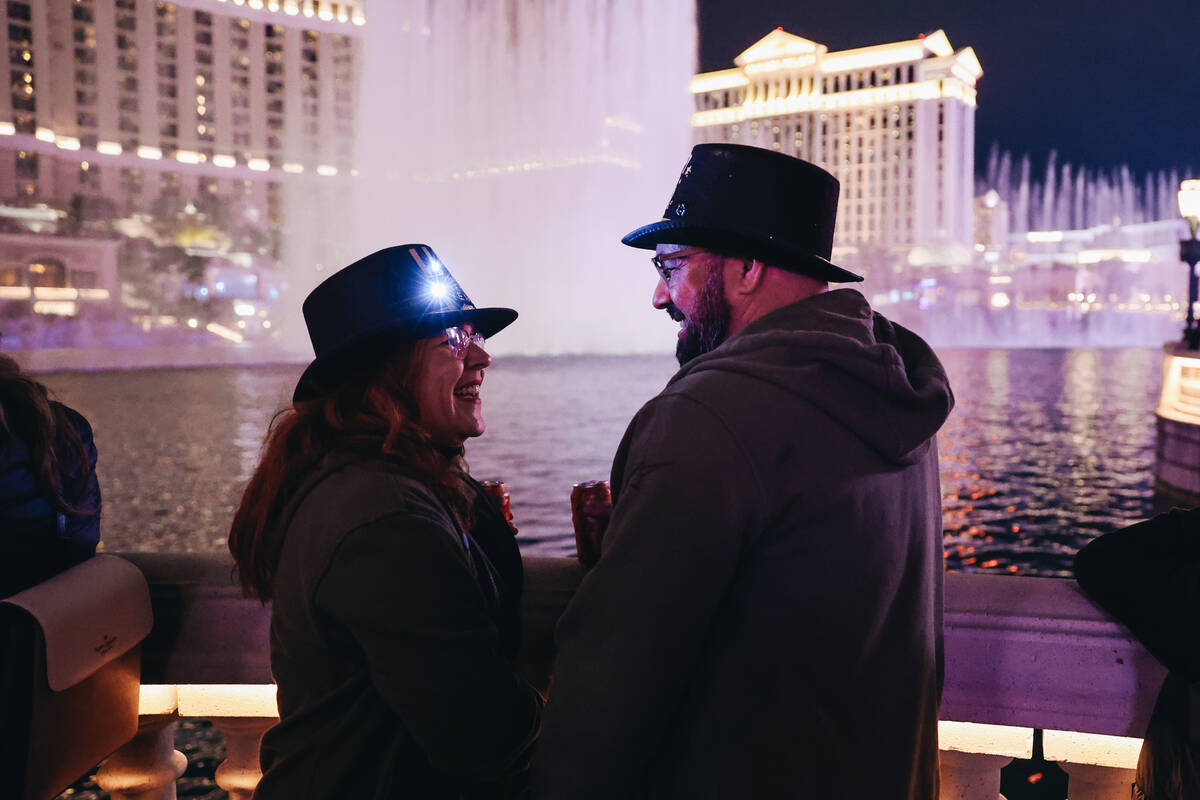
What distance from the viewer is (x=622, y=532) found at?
1377mm

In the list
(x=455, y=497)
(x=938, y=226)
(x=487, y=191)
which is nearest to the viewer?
(x=455, y=497)

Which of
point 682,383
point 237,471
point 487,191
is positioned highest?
point 487,191

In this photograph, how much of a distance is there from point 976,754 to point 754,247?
1490mm

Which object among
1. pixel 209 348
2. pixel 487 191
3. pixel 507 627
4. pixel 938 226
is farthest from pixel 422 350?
pixel 938 226

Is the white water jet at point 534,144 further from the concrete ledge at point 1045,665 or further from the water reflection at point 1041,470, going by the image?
the concrete ledge at point 1045,665

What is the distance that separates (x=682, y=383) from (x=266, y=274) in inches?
3093

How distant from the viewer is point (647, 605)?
1.37 metres

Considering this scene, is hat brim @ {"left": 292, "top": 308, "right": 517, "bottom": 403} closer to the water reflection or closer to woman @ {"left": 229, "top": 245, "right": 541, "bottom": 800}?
woman @ {"left": 229, "top": 245, "right": 541, "bottom": 800}

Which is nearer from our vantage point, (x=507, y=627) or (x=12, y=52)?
(x=507, y=627)

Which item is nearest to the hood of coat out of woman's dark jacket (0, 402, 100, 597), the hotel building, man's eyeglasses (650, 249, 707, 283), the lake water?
man's eyeglasses (650, 249, 707, 283)

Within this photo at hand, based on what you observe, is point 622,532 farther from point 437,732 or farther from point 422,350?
point 422,350

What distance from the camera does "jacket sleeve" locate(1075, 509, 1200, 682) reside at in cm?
193

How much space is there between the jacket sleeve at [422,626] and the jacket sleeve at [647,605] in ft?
0.68

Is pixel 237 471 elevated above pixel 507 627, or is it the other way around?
pixel 507 627
